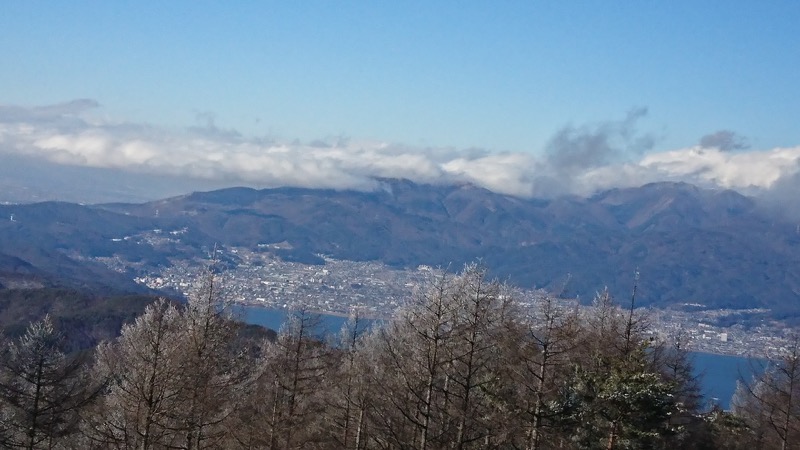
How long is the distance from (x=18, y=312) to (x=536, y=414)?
451 feet

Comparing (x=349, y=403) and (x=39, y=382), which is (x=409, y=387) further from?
(x=39, y=382)

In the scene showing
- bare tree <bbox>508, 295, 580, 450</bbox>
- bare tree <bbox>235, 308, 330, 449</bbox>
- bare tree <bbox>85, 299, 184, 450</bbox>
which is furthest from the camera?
bare tree <bbox>235, 308, 330, 449</bbox>

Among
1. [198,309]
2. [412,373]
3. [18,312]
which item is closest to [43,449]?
[198,309]

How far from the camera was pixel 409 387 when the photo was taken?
807 inches

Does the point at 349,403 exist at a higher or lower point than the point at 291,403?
higher

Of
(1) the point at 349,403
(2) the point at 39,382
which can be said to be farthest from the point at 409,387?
(2) the point at 39,382

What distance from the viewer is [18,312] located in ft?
452

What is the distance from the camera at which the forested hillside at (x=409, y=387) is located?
71.7 ft

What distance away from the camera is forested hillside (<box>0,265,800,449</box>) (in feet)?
71.7

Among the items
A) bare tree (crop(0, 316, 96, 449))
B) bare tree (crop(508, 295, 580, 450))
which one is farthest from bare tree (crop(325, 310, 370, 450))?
bare tree (crop(0, 316, 96, 449))

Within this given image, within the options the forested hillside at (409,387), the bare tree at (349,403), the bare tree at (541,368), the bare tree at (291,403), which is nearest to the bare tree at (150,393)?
the forested hillside at (409,387)

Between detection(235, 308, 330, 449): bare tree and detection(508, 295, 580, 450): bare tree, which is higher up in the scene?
detection(508, 295, 580, 450): bare tree

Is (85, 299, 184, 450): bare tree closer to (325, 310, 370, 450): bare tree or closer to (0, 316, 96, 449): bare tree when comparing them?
(0, 316, 96, 449): bare tree

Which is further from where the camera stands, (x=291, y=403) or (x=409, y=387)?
(x=291, y=403)
